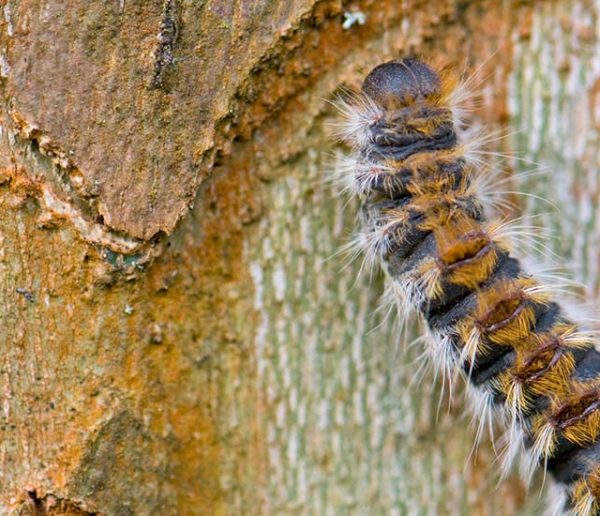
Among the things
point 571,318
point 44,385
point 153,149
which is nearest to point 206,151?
point 153,149

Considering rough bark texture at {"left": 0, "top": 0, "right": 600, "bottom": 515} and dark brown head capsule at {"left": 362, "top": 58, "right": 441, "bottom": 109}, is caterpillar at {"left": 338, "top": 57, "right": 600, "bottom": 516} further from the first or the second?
rough bark texture at {"left": 0, "top": 0, "right": 600, "bottom": 515}

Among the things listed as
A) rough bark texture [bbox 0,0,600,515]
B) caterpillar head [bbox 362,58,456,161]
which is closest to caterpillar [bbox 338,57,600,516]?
caterpillar head [bbox 362,58,456,161]

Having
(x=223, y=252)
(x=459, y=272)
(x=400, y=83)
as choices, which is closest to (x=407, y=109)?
(x=400, y=83)

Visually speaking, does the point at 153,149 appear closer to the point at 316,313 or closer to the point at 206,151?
the point at 206,151

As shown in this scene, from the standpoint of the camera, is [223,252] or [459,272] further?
[223,252]

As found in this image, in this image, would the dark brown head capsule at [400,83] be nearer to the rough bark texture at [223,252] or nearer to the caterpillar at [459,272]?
the caterpillar at [459,272]

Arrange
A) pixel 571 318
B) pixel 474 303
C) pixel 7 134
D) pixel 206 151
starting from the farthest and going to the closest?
pixel 571 318 → pixel 474 303 → pixel 206 151 → pixel 7 134

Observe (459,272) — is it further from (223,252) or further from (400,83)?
(223,252)

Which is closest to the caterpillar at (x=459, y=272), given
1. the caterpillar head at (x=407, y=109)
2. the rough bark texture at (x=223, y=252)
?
the caterpillar head at (x=407, y=109)
